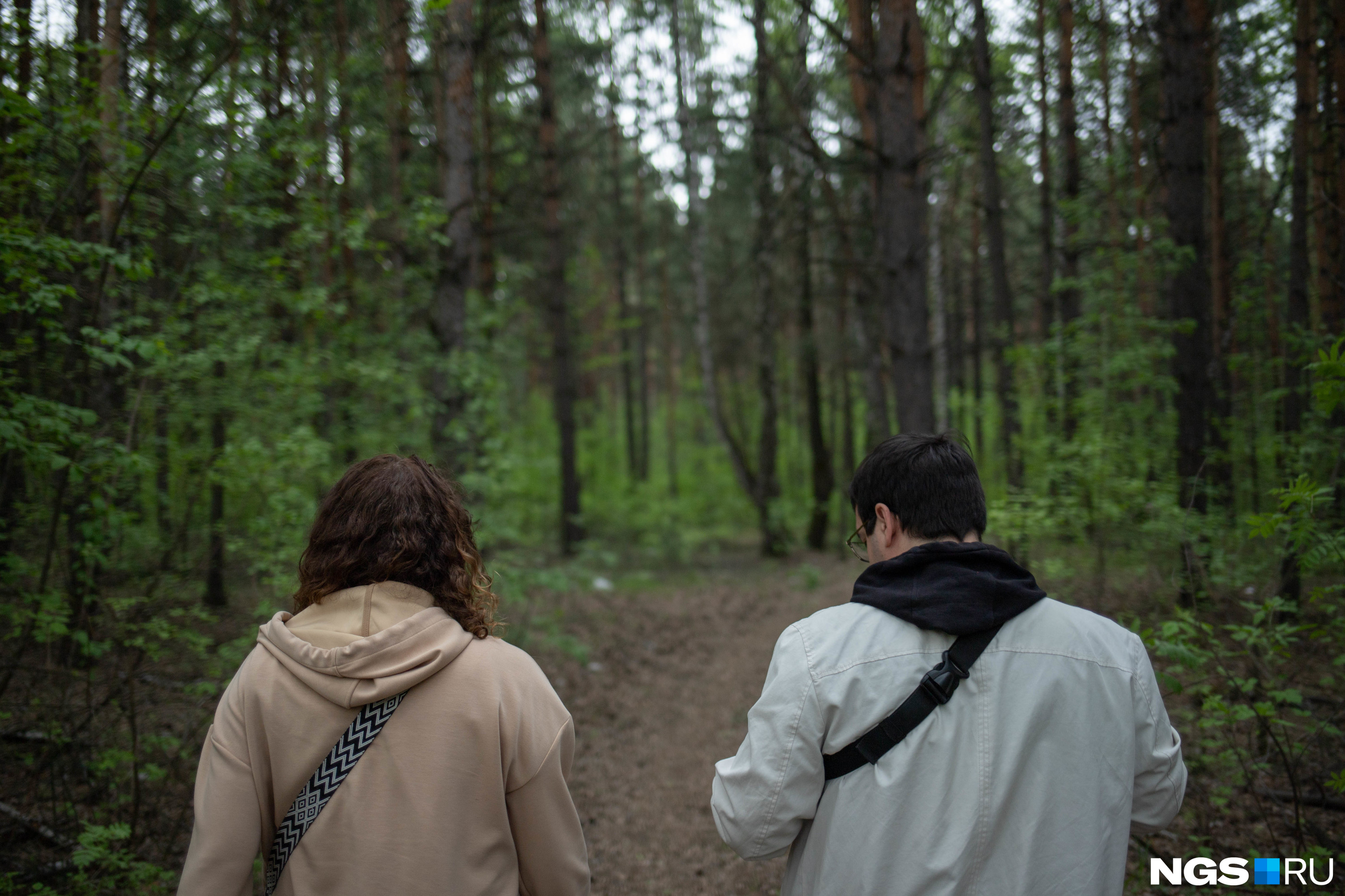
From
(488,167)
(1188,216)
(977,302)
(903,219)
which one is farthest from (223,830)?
(977,302)

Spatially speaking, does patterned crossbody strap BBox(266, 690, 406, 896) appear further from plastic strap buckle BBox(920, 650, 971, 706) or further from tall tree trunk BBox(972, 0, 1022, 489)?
tall tree trunk BBox(972, 0, 1022, 489)

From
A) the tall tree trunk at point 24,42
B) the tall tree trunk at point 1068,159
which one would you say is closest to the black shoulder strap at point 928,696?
the tall tree trunk at point 24,42

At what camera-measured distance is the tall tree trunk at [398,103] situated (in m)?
8.31

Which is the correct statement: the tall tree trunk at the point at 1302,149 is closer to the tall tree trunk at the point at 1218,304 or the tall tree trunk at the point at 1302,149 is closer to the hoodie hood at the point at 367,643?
the tall tree trunk at the point at 1218,304

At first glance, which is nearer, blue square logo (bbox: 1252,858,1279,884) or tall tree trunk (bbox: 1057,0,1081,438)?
blue square logo (bbox: 1252,858,1279,884)

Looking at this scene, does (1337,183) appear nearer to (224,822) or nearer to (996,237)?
(996,237)

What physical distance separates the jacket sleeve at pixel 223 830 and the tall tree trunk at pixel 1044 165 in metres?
14.0

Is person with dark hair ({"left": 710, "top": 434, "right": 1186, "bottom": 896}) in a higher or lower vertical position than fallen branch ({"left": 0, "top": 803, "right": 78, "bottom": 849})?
higher

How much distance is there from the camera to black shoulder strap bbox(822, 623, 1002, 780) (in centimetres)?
169

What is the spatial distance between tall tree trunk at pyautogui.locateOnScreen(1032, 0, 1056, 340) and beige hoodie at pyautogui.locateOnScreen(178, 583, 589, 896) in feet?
45.0

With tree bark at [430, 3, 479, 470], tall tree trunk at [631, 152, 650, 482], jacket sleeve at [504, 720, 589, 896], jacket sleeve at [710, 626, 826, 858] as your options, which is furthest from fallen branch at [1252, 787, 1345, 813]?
tall tree trunk at [631, 152, 650, 482]

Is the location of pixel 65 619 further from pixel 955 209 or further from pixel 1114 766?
pixel 955 209

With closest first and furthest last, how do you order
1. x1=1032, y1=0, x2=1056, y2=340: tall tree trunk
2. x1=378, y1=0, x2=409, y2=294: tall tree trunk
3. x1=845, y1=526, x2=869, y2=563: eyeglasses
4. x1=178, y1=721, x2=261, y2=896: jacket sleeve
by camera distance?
1. x1=178, y1=721, x2=261, y2=896: jacket sleeve
2. x1=845, y1=526, x2=869, y2=563: eyeglasses
3. x1=378, y1=0, x2=409, y2=294: tall tree trunk
4. x1=1032, y1=0, x2=1056, y2=340: tall tree trunk

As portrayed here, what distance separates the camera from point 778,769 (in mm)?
1712
